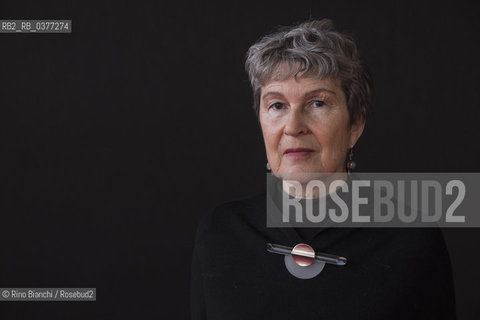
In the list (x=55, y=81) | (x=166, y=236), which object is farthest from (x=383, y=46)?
(x=55, y=81)

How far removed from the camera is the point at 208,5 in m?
2.29

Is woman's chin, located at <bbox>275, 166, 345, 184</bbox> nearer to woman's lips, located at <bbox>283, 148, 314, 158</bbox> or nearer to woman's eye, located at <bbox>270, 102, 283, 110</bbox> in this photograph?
woman's lips, located at <bbox>283, 148, 314, 158</bbox>

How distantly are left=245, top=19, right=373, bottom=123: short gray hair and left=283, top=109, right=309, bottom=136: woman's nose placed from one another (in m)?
0.10

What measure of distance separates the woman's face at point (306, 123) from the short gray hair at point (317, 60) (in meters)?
0.02

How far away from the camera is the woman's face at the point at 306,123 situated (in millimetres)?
1612

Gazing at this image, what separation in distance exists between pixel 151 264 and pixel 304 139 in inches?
36.1

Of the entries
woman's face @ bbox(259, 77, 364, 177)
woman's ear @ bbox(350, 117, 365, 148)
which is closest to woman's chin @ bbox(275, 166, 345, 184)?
woman's face @ bbox(259, 77, 364, 177)

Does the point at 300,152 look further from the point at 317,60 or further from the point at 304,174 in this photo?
the point at 317,60

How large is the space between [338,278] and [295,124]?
42 cm

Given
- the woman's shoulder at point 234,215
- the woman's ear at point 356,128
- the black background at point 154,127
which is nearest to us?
the woman's ear at point 356,128

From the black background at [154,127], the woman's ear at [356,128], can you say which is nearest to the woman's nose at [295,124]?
the woman's ear at [356,128]

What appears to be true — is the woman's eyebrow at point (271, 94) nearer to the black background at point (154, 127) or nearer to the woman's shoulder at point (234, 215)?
the woman's shoulder at point (234, 215)

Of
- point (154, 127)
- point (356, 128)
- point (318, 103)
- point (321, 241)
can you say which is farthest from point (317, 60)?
point (154, 127)

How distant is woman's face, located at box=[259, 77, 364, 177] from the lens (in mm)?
1612
